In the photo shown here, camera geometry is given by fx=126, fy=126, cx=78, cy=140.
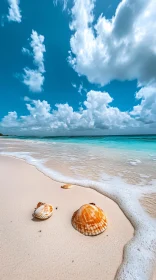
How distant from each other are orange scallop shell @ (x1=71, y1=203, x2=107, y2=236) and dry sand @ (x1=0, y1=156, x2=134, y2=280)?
0.08m

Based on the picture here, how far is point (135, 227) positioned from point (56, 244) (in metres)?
1.40

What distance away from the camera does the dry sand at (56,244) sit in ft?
4.94

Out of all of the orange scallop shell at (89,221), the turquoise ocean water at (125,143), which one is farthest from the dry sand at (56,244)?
the turquoise ocean water at (125,143)

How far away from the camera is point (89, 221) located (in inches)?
82.4

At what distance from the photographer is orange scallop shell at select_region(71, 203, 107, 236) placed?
6.67 ft

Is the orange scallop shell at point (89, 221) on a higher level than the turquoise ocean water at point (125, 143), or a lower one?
higher

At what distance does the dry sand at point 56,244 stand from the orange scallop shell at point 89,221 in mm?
77

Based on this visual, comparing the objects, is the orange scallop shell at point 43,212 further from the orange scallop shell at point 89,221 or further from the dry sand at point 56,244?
the orange scallop shell at point 89,221

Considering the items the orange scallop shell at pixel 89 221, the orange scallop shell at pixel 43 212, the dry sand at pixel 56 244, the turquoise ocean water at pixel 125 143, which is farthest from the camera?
the turquoise ocean water at pixel 125 143

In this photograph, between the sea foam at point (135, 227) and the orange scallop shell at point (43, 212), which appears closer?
the sea foam at point (135, 227)

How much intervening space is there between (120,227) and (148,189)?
79.3 inches

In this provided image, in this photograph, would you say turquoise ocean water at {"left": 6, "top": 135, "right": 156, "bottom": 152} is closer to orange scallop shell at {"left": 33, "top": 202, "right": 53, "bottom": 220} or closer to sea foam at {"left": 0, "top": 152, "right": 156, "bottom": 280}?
sea foam at {"left": 0, "top": 152, "right": 156, "bottom": 280}

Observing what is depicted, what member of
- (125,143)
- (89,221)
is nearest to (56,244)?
(89,221)

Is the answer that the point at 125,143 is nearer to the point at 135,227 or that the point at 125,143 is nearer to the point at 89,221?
the point at 135,227
